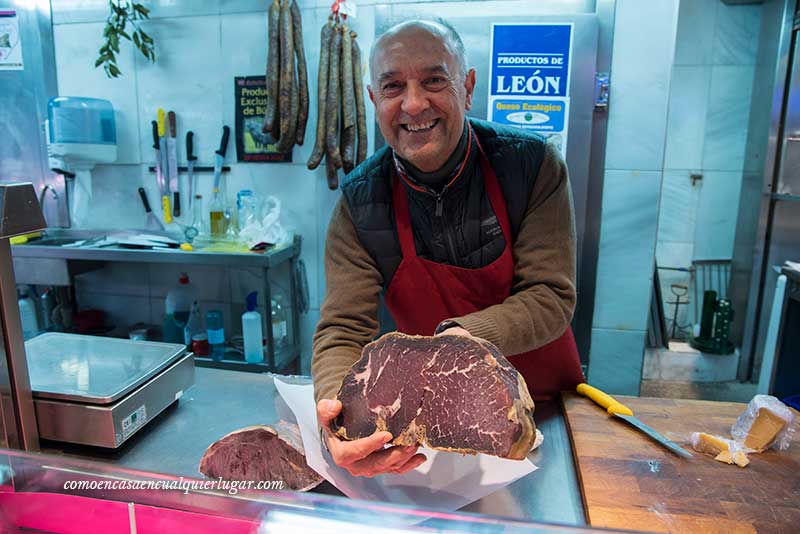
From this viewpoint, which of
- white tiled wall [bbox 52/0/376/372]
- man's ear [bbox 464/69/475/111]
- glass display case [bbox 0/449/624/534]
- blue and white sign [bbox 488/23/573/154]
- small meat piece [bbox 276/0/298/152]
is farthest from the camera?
white tiled wall [bbox 52/0/376/372]

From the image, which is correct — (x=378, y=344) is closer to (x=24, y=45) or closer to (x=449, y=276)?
(x=449, y=276)

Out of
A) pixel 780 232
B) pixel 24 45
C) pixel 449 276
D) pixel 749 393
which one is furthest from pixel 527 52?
pixel 24 45

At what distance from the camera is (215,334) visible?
372 cm

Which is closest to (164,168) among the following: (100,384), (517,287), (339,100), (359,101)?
(339,100)

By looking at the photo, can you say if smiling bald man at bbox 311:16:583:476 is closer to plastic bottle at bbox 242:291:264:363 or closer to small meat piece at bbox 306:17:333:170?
small meat piece at bbox 306:17:333:170

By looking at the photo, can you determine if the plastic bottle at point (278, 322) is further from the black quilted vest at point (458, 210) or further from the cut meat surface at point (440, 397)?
the cut meat surface at point (440, 397)

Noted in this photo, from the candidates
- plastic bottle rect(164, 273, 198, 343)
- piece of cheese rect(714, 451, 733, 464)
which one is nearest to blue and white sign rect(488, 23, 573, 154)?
piece of cheese rect(714, 451, 733, 464)

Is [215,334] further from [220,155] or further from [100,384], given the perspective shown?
[100,384]

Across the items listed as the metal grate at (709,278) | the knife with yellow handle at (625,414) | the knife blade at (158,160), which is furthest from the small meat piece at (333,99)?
the metal grate at (709,278)

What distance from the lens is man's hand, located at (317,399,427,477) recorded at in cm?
105

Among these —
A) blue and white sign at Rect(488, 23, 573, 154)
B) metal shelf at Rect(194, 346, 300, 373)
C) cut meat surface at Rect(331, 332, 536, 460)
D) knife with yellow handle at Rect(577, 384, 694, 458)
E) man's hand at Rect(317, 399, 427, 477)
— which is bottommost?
metal shelf at Rect(194, 346, 300, 373)

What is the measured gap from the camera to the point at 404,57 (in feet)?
4.60

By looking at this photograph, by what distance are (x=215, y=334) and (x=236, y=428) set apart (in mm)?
2389

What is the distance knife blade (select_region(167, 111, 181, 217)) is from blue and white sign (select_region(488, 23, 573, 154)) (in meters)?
2.26
